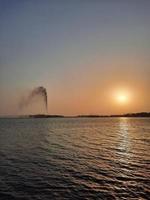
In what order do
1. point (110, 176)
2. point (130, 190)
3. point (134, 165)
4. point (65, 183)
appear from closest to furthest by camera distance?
1. point (130, 190)
2. point (65, 183)
3. point (110, 176)
4. point (134, 165)

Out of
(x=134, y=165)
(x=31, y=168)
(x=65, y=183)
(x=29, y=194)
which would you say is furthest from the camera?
(x=134, y=165)

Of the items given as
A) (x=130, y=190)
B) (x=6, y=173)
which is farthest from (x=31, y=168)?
(x=130, y=190)

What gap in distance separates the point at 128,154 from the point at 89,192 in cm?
2101

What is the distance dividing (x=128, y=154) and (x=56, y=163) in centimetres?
1380

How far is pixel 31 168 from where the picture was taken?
2902 centimetres

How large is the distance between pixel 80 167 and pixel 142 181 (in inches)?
328

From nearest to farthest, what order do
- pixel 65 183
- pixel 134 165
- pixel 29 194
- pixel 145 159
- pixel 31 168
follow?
pixel 29 194 → pixel 65 183 → pixel 31 168 → pixel 134 165 → pixel 145 159

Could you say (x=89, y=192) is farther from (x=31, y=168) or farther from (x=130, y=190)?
(x=31, y=168)

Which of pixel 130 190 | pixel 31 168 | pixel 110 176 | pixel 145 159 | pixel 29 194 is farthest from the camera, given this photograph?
pixel 145 159

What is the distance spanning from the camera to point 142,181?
78.7 ft

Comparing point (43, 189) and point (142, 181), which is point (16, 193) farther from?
point (142, 181)

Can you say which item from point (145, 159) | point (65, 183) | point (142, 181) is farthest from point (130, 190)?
point (145, 159)

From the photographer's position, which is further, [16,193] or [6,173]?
[6,173]

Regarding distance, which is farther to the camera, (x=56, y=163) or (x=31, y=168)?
(x=56, y=163)
